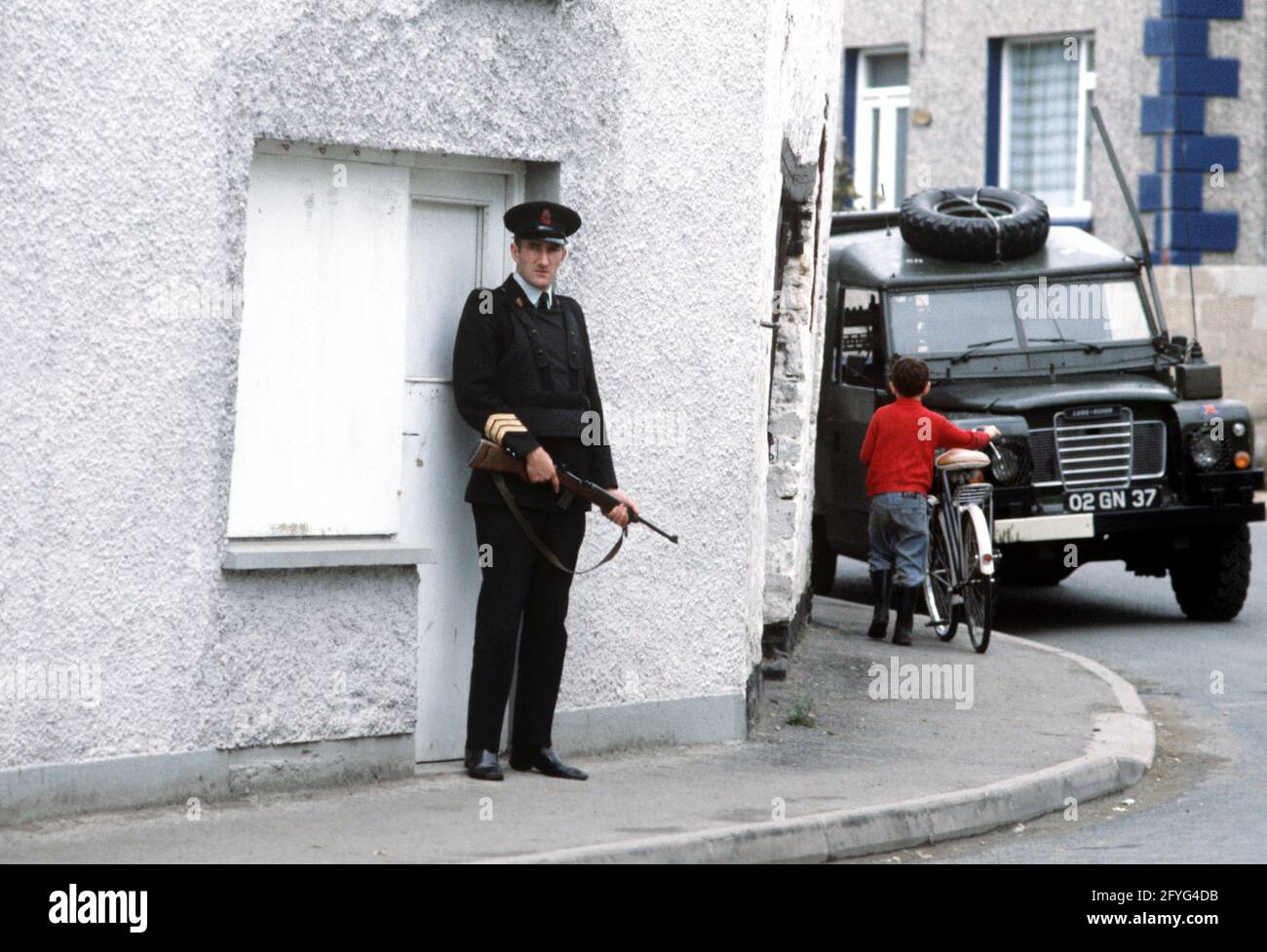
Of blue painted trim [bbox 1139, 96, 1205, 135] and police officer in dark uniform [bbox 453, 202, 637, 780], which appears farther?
blue painted trim [bbox 1139, 96, 1205, 135]

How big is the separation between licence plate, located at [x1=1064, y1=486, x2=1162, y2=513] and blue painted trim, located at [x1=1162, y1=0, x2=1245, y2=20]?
11383 mm

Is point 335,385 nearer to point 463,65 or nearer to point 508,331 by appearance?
point 508,331

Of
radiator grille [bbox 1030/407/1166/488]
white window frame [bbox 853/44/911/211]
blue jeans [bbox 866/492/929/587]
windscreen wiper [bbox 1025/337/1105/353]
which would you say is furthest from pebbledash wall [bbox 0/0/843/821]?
white window frame [bbox 853/44/911/211]

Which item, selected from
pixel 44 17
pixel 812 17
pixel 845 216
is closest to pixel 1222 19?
pixel 845 216

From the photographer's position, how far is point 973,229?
14086 mm

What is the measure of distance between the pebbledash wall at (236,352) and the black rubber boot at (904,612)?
10.5 feet

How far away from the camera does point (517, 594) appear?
25.6ft

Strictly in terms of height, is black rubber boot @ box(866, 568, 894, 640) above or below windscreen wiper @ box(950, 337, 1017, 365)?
below

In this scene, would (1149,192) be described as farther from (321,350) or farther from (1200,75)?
(321,350)

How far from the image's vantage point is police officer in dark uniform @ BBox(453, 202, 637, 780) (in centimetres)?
766

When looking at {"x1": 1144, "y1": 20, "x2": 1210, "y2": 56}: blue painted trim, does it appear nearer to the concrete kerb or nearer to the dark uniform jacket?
the concrete kerb

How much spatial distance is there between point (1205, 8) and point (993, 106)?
2.72 metres

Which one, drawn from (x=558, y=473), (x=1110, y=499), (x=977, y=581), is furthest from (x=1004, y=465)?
(x=558, y=473)

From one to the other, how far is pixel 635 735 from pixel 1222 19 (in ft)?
56.1
